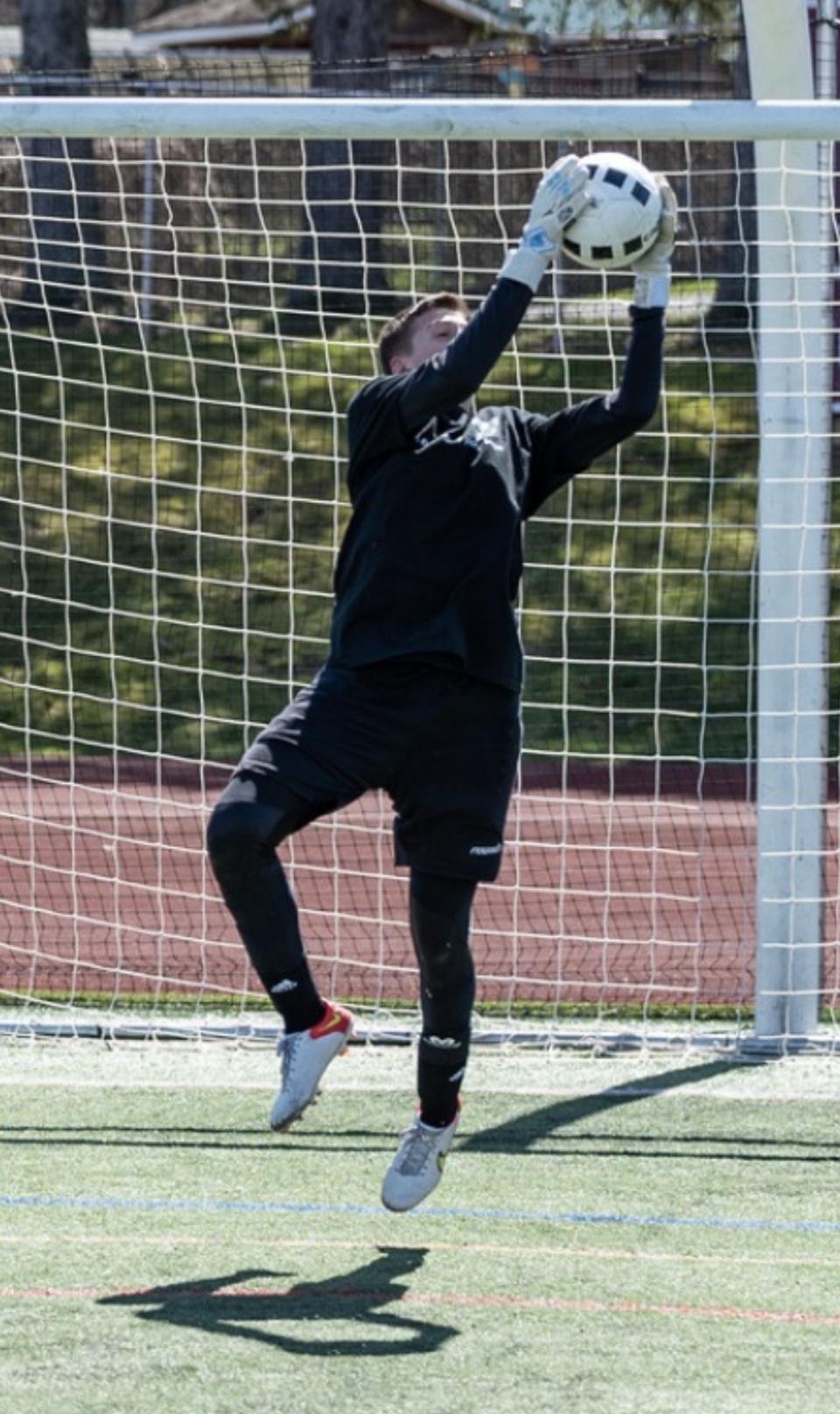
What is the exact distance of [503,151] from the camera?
45.2 ft

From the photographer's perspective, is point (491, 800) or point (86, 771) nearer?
point (491, 800)

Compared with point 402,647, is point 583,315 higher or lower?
higher

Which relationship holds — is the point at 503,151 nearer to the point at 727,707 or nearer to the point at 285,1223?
the point at 727,707

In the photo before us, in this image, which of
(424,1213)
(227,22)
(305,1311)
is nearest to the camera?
(305,1311)

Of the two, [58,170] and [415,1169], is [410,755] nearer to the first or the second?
[415,1169]

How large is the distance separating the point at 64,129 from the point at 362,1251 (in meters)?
2.98

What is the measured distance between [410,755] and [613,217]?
122 cm

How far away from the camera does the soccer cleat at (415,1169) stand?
15.8ft

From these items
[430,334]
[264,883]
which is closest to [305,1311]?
[264,883]

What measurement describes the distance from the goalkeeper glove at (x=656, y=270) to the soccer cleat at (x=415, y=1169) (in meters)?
1.88

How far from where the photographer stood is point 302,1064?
482 centimetres

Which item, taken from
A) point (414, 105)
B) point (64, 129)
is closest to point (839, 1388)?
point (414, 105)

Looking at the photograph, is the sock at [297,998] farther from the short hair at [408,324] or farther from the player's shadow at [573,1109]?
the short hair at [408,324]

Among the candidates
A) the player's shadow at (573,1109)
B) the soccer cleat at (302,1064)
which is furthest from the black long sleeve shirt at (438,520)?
the player's shadow at (573,1109)
